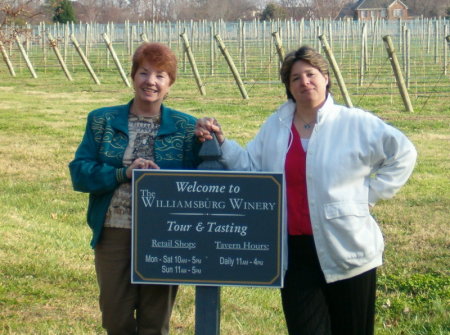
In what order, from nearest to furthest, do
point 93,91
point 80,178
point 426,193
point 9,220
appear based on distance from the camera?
point 80,178 → point 9,220 → point 426,193 → point 93,91

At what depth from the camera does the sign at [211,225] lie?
345 cm

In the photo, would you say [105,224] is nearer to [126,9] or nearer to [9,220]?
[9,220]

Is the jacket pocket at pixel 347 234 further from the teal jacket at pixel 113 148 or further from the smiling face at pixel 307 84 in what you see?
the teal jacket at pixel 113 148

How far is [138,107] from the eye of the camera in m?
3.81

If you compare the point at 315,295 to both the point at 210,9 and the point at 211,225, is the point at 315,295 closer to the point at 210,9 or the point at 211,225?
the point at 211,225

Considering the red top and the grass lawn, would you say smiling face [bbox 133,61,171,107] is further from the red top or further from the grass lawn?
the grass lawn

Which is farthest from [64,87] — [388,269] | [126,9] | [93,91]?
[126,9]

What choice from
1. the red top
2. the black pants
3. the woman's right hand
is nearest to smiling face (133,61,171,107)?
the woman's right hand

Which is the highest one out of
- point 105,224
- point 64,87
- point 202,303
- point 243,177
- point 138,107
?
point 138,107

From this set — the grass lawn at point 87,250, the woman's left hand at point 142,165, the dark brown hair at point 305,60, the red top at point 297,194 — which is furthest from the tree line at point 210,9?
the woman's left hand at point 142,165

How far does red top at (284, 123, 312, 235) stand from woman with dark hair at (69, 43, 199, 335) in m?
0.45

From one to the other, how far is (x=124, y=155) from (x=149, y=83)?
350mm

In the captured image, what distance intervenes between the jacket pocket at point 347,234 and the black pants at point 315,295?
102mm

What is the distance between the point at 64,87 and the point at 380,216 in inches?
833
